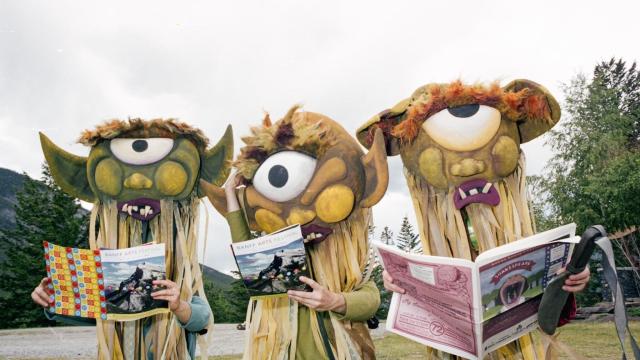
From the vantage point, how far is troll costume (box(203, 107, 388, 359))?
5.86ft

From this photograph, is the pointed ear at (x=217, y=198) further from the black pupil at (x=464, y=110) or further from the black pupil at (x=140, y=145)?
the black pupil at (x=464, y=110)

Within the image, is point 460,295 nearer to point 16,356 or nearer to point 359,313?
point 359,313

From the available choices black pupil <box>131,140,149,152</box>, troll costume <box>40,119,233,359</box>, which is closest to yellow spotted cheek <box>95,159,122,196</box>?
troll costume <box>40,119,233,359</box>

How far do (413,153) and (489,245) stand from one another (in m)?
0.42

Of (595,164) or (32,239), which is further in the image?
(32,239)

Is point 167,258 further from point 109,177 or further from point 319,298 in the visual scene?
point 319,298

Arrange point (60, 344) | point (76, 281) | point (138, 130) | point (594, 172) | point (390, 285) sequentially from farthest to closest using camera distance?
point (594, 172) < point (60, 344) < point (138, 130) < point (76, 281) < point (390, 285)

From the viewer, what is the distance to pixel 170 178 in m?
2.19

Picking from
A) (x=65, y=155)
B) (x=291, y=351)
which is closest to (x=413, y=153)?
(x=291, y=351)

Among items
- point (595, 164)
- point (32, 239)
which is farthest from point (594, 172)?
point (32, 239)

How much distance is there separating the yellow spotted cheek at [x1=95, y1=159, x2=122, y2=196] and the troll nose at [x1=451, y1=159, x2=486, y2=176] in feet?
4.81

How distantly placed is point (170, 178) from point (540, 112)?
154 cm

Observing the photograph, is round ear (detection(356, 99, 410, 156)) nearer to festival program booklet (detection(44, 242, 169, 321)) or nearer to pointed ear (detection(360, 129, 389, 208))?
pointed ear (detection(360, 129, 389, 208))

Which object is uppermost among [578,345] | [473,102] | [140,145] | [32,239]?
[32,239]
